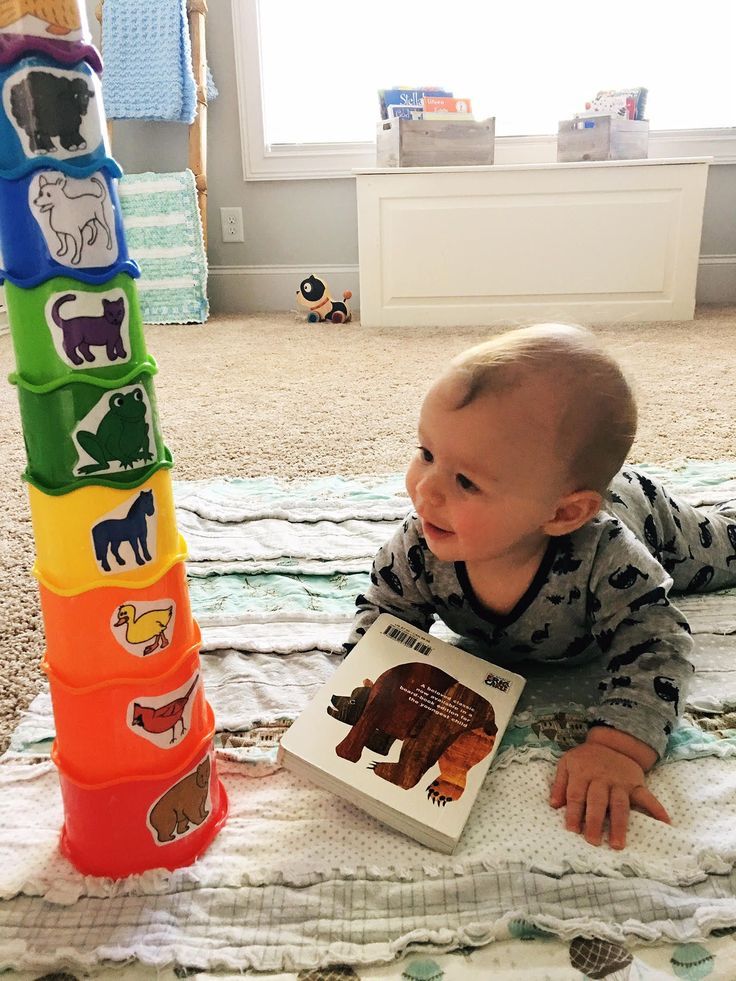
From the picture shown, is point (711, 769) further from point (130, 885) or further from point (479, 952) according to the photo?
point (130, 885)

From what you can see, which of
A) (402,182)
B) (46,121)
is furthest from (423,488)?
(402,182)

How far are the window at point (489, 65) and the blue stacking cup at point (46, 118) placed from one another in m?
2.46

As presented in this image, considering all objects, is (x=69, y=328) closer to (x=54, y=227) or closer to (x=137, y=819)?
(x=54, y=227)

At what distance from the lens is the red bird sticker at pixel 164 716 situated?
472mm

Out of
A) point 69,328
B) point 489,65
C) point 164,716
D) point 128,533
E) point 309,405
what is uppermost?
point 489,65

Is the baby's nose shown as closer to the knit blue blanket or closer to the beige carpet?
the beige carpet

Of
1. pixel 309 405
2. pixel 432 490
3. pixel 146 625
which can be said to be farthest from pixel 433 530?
pixel 309 405

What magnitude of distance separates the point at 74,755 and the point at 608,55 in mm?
2778

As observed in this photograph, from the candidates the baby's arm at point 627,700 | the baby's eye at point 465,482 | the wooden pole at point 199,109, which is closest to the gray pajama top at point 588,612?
the baby's arm at point 627,700

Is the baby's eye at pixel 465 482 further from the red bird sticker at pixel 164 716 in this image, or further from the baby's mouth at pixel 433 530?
the red bird sticker at pixel 164 716

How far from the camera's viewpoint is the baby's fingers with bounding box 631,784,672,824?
1.79 ft

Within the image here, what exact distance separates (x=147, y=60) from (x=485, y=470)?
2.28 metres

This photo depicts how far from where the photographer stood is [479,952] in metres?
0.46

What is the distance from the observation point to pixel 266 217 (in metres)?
2.74
